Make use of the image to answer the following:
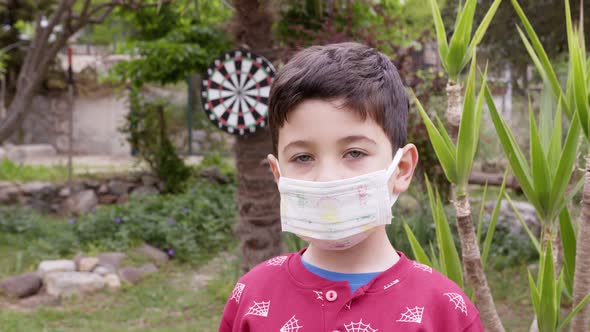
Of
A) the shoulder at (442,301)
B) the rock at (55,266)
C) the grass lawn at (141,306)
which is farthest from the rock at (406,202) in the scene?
the shoulder at (442,301)

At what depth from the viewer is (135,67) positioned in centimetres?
797

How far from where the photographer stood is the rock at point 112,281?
5508mm

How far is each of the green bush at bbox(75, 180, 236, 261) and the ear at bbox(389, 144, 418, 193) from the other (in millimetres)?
5146

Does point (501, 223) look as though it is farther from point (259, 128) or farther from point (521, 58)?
point (259, 128)

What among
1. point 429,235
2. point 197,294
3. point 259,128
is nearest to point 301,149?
point 259,128

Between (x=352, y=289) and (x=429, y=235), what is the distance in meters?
3.88

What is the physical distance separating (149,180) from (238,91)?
4.61 meters

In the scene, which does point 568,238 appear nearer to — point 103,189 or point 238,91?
point 238,91

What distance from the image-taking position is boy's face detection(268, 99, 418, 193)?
1.36 m

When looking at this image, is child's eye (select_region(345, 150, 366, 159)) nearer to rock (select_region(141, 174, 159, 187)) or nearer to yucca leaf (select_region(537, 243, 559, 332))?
yucca leaf (select_region(537, 243, 559, 332))

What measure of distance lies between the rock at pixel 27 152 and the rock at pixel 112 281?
22.9ft

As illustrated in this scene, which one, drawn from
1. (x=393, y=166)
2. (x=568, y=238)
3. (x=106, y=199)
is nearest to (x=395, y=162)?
(x=393, y=166)

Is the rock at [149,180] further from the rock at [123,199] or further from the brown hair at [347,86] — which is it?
the brown hair at [347,86]

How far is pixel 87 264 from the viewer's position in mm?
5723
